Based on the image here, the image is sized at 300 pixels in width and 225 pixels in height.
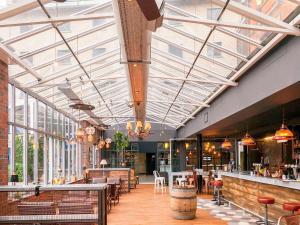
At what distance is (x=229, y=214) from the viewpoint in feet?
36.8

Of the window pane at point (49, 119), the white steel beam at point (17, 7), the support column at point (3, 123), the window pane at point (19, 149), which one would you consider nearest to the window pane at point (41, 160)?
the window pane at point (49, 119)

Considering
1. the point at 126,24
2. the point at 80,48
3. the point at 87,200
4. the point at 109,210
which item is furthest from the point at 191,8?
the point at 109,210

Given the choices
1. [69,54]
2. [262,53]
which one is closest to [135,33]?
[262,53]

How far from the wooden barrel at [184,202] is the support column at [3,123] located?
4067mm

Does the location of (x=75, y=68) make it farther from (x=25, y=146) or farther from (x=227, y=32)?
(x=227, y=32)

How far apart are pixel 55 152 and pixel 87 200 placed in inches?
322

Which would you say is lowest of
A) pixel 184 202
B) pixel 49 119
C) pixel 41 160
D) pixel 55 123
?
pixel 184 202

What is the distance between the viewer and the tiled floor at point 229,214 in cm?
998

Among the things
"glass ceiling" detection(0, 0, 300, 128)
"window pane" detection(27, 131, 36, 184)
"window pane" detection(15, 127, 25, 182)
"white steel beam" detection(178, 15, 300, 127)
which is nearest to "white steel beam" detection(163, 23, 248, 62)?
"glass ceiling" detection(0, 0, 300, 128)

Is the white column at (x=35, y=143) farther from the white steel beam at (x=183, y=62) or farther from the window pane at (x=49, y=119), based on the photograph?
the white steel beam at (x=183, y=62)

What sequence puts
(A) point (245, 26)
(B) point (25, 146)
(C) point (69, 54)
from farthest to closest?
(B) point (25, 146) → (C) point (69, 54) → (A) point (245, 26)

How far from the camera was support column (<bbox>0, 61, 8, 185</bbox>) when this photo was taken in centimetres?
833

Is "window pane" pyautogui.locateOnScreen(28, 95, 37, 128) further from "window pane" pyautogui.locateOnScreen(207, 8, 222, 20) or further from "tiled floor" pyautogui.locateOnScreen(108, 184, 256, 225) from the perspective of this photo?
"window pane" pyautogui.locateOnScreen(207, 8, 222, 20)

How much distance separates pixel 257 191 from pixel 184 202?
194 cm
